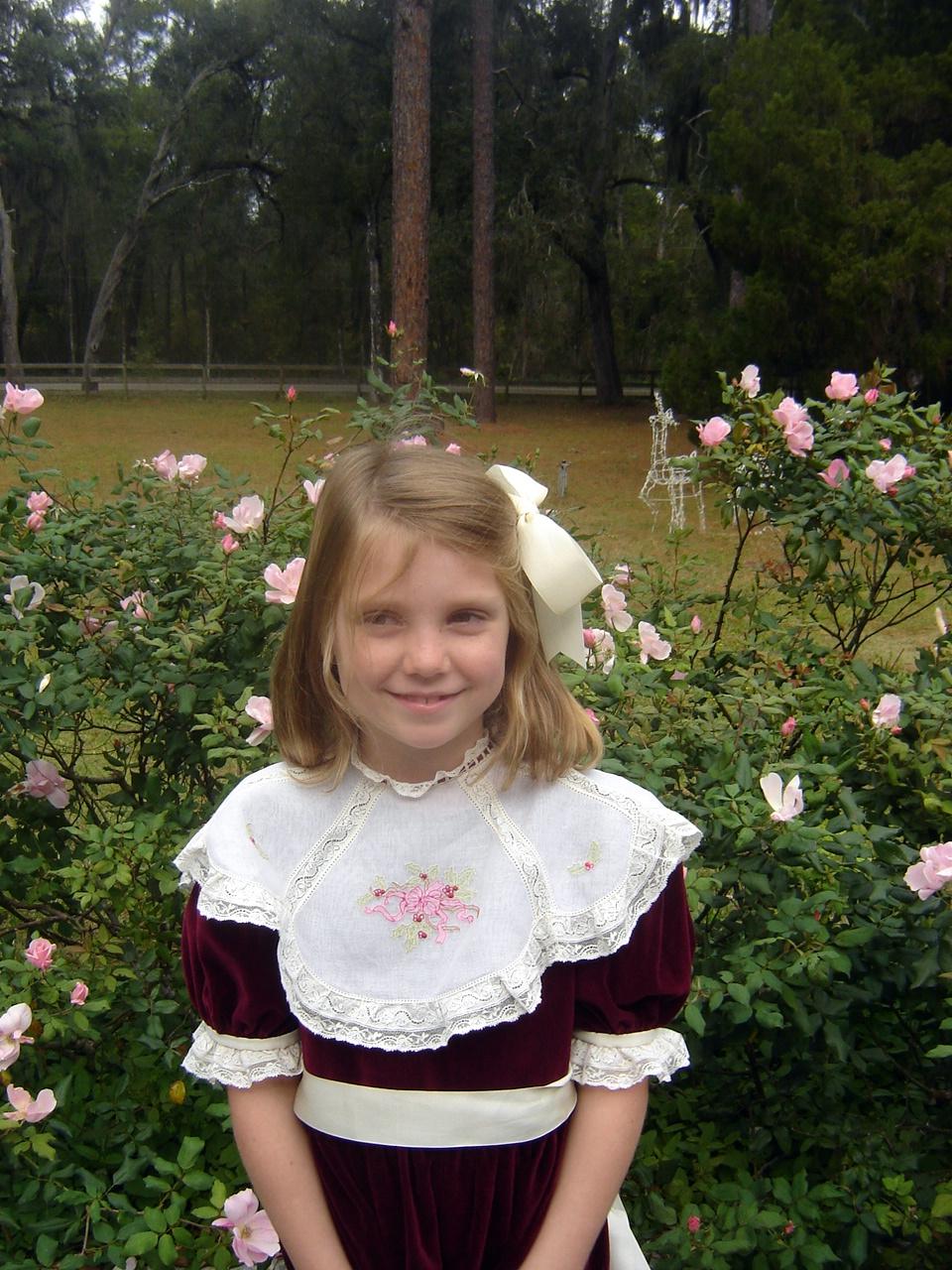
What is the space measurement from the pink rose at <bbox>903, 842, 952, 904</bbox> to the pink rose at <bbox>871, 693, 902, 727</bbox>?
0.94 feet

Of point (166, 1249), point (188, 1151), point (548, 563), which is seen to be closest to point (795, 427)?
point (548, 563)

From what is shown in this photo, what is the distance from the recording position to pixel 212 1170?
6.89 feet

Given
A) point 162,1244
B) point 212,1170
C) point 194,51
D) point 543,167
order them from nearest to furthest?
point 162,1244
point 212,1170
point 543,167
point 194,51

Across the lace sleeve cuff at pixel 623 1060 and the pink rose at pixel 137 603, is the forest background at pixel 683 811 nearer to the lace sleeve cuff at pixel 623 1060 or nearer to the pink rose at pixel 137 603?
the pink rose at pixel 137 603

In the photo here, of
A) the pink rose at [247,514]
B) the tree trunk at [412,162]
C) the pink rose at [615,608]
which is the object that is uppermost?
the tree trunk at [412,162]

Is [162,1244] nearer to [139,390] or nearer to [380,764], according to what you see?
[380,764]

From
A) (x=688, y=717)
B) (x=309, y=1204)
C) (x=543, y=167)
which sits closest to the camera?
(x=309, y=1204)

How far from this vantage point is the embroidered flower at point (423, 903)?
117 centimetres

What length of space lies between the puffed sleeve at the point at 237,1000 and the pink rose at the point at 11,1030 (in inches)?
19.4

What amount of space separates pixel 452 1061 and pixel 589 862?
0.23 metres

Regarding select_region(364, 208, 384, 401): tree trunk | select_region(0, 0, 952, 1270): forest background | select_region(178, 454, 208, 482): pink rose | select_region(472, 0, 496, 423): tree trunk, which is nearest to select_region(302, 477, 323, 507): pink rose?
select_region(0, 0, 952, 1270): forest background

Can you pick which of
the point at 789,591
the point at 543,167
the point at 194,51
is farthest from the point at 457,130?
the point at 789,591

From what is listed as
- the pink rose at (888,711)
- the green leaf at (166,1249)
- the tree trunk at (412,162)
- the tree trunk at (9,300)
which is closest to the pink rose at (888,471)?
the pink rose at (888,711)

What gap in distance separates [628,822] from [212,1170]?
1311 mm
